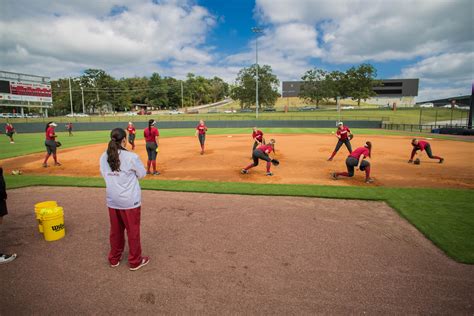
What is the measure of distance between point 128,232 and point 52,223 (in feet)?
7.51

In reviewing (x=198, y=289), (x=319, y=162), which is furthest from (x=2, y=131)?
(x=198, y=289)

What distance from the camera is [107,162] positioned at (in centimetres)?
379

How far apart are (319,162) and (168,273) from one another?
10.9 metres

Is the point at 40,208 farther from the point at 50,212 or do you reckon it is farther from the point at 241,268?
the point at 241,268

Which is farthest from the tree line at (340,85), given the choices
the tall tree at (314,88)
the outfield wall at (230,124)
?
the outfield wall at (230,124)

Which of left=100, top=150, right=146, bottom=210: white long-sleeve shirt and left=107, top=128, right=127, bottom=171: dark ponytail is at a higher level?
left=107, top=128, right=127, bottom=171: dark ponytail

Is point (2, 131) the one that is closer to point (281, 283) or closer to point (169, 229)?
point (169, 229)

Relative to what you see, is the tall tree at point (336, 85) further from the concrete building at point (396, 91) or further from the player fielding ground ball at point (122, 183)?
the player fielding ground ball at point (122, 183)

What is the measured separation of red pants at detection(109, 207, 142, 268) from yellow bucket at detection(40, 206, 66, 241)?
185 centimetres

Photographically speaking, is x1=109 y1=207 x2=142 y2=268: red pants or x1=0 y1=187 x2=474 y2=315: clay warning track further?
x1=109 y1=207 x2=142 y2=268: red pants

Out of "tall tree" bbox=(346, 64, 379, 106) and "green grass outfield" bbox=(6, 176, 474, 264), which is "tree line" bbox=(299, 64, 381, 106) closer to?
"tall tree" bbox=(346, 64, 379, 106)

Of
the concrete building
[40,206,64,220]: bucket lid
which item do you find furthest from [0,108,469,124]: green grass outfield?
[40,206,64,220]: bucket lid

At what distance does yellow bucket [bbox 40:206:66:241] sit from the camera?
16.8 ft

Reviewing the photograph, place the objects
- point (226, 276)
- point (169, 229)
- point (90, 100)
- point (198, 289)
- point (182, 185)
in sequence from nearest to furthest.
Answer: point (198, 289), point (226, 276), point (169, 229), point (182, 185), point (90, 100)
